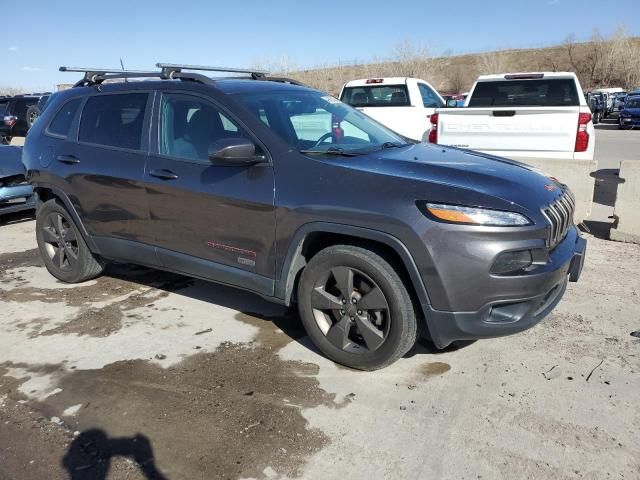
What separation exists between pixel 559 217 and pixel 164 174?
271 cm

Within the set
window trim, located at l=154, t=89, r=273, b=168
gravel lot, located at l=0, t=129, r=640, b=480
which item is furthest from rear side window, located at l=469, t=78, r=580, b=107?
window trim, located at l=154, t=89, r=273, b=168

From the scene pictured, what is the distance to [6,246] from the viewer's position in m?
6.76

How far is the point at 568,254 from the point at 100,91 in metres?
3.93

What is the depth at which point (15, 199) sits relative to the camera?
7.66m

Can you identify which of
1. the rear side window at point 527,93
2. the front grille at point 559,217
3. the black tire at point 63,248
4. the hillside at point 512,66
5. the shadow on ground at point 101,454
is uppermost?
the hillside at point 512,66

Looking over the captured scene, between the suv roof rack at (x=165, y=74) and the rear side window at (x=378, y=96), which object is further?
the rear side window at (x=378, y=96)

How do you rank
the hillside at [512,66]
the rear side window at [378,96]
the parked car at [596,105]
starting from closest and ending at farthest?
the rear side window at [378,96] < the parked car at [596,105] < the hillside at [512,66]

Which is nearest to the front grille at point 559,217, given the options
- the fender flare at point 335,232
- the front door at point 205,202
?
the fender flare at point 335,232

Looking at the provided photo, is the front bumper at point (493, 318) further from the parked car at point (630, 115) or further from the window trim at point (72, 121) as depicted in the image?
the parked car at point (630, 115)

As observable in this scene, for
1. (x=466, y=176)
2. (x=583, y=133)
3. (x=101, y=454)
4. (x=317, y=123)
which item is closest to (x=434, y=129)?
(x=583, y=133)

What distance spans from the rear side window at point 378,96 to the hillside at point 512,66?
43815mm

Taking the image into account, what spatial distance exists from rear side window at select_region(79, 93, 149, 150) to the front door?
0.25 metres

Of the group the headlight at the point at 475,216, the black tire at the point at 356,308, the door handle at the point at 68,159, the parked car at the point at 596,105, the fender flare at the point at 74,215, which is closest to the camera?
the headlight at the point at 475,216

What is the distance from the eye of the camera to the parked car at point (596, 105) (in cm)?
2777
